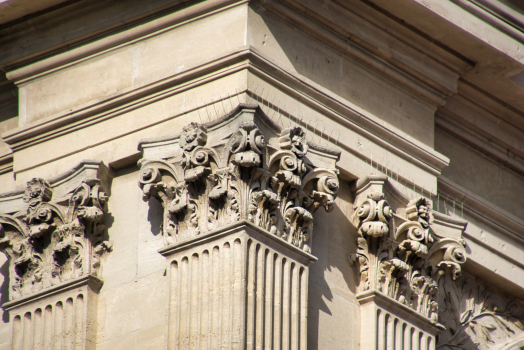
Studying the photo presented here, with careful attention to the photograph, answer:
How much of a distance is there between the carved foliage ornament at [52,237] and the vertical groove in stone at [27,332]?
359mm

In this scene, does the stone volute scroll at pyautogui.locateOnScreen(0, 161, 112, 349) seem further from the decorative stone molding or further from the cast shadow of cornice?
the decorative stone molding

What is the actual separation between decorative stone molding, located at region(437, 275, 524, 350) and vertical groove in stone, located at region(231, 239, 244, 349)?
197 inches

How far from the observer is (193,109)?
61.8ft

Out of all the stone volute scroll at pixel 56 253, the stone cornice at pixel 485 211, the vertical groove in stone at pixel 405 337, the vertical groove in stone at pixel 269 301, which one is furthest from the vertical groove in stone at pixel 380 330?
the stone volute scroll at pixel 56 253

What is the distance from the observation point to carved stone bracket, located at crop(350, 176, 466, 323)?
62.8ft

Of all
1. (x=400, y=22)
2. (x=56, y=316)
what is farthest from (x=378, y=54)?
(x=56, y=316)

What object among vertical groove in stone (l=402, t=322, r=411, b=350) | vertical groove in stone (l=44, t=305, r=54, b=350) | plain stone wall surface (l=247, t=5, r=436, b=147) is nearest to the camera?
vertical groove in stone (l=44, t=305, r=54, b=350)

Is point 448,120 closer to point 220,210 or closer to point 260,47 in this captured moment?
point 260,47

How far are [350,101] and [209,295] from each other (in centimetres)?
420

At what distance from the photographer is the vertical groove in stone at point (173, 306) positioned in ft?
56.3

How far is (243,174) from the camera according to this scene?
1767 centimetres

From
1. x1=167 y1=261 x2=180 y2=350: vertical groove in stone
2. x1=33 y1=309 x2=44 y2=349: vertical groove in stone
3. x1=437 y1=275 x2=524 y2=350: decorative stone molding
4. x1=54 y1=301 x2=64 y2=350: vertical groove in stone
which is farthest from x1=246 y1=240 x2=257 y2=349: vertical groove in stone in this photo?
x1=437 y1=275 x2=524 y2=350: decorative stone molding

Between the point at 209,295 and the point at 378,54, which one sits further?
the point at 378,54

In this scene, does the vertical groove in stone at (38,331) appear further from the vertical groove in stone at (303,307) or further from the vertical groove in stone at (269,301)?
the vertical groove in stone at (303,307)
